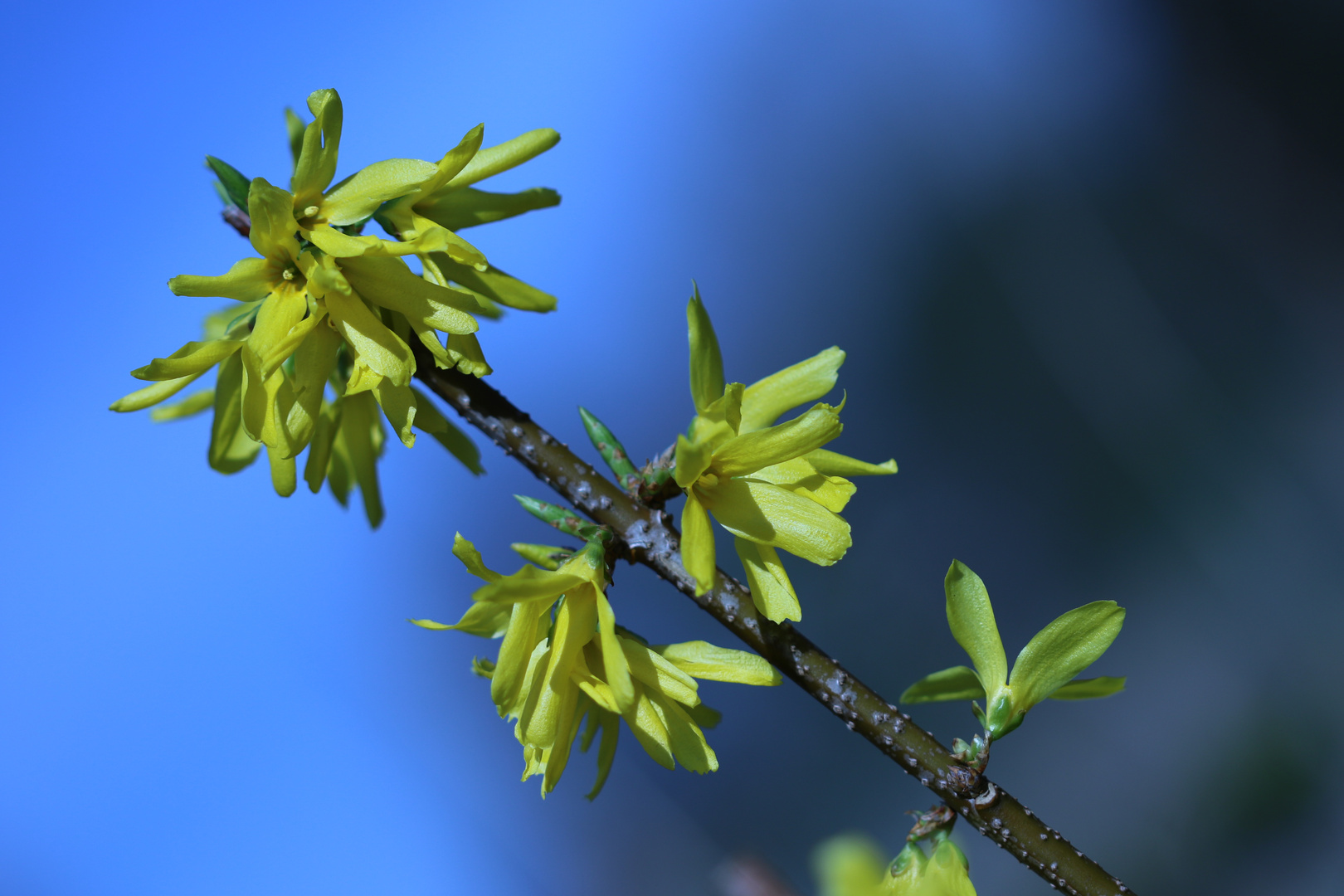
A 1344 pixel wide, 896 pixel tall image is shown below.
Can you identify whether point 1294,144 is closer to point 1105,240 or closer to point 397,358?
point 1105,240

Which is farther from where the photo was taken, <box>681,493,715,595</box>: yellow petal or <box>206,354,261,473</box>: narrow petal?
<box>206,354,261,473</box>: narrow petal

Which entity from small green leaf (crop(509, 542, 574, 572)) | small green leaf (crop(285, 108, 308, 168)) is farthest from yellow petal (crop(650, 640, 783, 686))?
small green leaf (crop(285, 108, 308, 168))

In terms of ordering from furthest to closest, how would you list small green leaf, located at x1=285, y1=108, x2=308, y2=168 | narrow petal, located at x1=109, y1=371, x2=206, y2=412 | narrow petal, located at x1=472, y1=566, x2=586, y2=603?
small green leaf, located at x1=285, y1=108, x2=308, y2=168
narrow petal, located at x1=109, y1=371, x2=206, y2=412
narrow petal, located at x1=472, y1=566, x2=586, y2=603

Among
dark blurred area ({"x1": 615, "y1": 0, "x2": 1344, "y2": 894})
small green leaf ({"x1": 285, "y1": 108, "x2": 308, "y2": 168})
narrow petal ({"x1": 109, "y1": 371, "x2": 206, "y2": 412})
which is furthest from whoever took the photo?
dark blurred area ({"x1": 615, "y1": 0, "x2": 1344, "y2": 894})

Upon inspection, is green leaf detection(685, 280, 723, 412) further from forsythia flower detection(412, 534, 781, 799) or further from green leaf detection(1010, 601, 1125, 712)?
green leaf detection(1010, 601, 1125, 712)

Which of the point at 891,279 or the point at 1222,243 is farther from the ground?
the point at 891,279

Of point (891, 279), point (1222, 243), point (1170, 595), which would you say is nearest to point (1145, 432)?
point (1170, 595)
